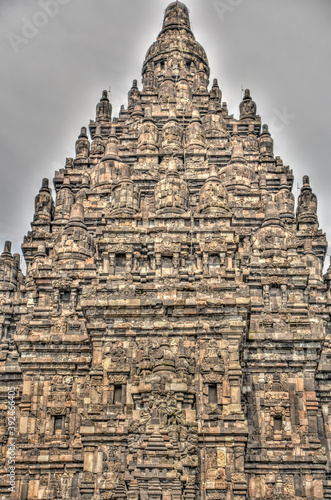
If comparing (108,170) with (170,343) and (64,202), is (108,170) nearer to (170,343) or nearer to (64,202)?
(64,202)

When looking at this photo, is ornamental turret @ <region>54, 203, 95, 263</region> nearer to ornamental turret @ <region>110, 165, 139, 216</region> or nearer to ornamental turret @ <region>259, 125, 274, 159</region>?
ornamental turret @ <region>110, 165, 139, 216</region>

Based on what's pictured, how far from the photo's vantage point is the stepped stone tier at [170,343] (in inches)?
1426

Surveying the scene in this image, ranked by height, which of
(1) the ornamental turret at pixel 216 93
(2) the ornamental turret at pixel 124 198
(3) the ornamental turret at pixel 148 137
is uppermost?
(1) the ornamental turret at pixel 216 93

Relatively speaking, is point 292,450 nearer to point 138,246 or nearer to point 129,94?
point 138,246

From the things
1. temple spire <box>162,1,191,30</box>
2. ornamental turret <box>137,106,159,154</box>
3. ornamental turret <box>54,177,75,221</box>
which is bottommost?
ornamental turret <box>54,177,75,221</box>

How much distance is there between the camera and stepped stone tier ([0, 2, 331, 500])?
3622 centimetres

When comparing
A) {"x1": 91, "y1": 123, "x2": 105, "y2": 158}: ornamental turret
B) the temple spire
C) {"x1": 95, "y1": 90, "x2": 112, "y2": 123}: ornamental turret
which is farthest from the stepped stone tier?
the temple spire

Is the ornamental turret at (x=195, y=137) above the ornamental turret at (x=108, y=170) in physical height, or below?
above

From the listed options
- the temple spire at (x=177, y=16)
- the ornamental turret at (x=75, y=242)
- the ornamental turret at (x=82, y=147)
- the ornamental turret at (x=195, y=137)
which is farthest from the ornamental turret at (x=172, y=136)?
the temple spire at (x=177, y=16)

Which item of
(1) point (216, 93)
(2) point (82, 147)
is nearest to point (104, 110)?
(2) point (82, 147)

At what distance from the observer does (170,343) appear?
38062 mm

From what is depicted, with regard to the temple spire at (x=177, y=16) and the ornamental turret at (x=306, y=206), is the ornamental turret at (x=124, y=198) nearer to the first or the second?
the ornamental turret at (x=306, y=206)

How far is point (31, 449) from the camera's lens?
40750 millimetres

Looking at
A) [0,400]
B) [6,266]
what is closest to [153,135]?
[6,266]
